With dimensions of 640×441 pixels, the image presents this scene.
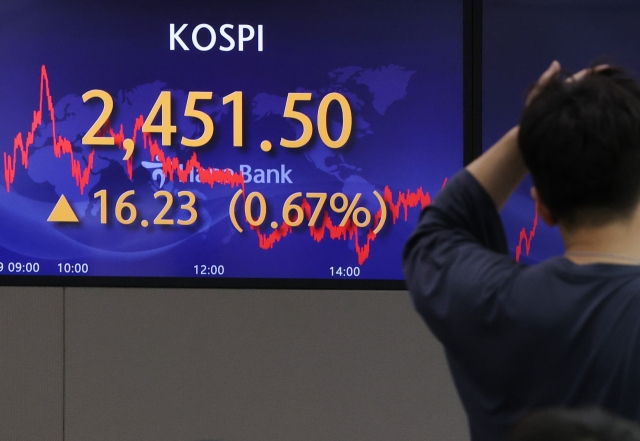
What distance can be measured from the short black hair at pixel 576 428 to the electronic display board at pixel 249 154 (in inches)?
78.9

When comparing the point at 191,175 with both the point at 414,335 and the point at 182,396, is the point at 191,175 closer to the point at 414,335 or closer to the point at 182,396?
the point at 182,396

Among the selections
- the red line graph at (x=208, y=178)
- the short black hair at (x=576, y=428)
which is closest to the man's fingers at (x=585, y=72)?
the short black hair at (x=576, y=428)

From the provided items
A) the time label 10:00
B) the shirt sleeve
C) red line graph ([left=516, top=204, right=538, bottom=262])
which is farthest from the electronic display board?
the shirt sleeve

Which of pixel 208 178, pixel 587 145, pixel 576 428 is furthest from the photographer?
pixel 208 178

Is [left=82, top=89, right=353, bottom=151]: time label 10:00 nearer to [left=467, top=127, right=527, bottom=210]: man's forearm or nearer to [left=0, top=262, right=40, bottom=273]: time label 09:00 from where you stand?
[left=0, top=262, right=40, bottom=273]: time label 09:00

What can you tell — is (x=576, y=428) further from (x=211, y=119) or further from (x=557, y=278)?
(x=211, y=119)

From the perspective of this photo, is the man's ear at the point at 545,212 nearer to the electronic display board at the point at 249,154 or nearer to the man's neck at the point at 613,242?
the man's neck at the point at 613,242

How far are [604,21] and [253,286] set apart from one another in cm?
147

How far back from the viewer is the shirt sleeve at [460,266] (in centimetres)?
82

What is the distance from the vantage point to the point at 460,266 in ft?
2.75

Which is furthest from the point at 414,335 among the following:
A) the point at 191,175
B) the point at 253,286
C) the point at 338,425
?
the point at 191,175

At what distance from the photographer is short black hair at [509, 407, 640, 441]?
0.51 metres

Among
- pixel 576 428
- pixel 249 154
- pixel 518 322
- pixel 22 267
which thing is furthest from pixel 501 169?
pixel 22 267

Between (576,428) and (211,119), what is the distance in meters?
2.17
